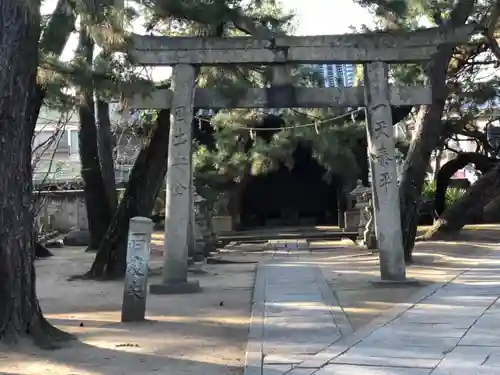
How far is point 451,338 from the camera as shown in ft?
21.7

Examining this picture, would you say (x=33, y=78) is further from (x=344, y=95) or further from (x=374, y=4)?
(x=374, y=4)

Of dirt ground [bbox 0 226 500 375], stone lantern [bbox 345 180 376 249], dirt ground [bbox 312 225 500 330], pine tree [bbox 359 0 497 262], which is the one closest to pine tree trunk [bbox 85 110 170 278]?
dirt ground [bbox 0 226 500 375]

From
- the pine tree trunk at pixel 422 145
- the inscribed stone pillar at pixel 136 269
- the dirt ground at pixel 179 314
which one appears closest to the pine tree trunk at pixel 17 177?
the dirt ground at pixel 179 314

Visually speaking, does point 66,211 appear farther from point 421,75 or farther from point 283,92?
point 283,92

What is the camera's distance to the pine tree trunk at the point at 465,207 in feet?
66.7

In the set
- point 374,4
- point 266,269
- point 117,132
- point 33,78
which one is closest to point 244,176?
point 117,132

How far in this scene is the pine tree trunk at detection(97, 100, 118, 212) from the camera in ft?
52.7

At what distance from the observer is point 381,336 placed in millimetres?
6730

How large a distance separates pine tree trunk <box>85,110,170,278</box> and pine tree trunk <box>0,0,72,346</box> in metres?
5.99

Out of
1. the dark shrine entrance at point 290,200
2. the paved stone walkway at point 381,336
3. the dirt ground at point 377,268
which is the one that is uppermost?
the dark shrine entrance at point 290,200

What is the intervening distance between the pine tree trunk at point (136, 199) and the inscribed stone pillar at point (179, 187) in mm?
1922

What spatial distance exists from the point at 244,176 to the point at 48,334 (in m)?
18.2

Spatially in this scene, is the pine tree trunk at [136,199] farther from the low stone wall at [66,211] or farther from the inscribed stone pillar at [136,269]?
the low stone wall at [66,211]

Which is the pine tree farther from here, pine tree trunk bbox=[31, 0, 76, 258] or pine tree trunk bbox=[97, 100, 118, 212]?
pine tree trunk bbox=[97, 100, 118, 212]
